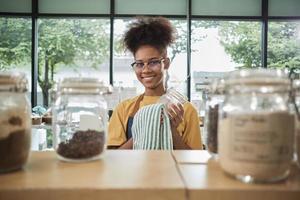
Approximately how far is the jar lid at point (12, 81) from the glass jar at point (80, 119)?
76mm

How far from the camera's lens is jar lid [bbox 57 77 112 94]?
58cm

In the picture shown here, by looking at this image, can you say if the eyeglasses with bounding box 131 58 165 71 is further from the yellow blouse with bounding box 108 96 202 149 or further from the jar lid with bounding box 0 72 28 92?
the jar lid with bounding box 0 72 28 92

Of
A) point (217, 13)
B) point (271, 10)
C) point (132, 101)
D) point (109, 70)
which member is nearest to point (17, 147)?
point (132, 101)

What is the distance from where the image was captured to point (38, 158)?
606 mm

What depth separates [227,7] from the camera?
188 inches

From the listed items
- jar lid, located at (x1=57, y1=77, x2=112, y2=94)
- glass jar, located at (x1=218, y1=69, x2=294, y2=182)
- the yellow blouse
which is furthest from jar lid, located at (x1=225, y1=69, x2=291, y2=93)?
the yellow blouse

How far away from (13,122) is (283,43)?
4.92m

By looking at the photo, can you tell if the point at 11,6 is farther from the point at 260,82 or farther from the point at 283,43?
the point at 260,82

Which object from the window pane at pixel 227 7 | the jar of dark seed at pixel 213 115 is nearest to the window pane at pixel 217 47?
the window pane at pixel 227 7

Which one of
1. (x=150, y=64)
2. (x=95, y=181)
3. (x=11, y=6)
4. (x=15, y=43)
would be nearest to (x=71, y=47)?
(x=15, y=43)

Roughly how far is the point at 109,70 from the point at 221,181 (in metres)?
4.33

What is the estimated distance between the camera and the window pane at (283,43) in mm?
4832

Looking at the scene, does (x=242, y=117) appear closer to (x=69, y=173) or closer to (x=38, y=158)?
(x=69, y=173)

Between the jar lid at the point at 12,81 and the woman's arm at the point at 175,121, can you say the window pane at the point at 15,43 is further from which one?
the jar lid at the point at 12,81
